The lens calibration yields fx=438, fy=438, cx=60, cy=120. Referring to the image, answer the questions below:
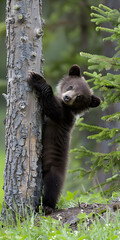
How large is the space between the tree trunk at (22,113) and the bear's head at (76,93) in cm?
98

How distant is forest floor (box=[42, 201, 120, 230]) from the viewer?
4.37 m

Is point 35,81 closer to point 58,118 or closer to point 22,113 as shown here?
point 22,113

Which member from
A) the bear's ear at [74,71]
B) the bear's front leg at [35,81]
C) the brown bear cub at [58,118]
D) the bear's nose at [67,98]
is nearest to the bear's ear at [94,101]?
the brown bear cub at [58,118]

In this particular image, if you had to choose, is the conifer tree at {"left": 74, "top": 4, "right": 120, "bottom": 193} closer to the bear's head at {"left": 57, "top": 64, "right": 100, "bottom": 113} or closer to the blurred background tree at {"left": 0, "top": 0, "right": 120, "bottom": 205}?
the bear's head at {"left": 57, "top": 64, "right": 100, "bottom": 113}

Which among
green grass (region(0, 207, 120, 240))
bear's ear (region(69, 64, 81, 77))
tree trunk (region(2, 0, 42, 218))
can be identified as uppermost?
bear's ear (region(69, 64, 81, 77))

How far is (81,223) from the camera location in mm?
4312

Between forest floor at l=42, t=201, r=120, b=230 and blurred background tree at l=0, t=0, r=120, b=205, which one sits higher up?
blurred background tree at l=0, t=0, r=120, b=205

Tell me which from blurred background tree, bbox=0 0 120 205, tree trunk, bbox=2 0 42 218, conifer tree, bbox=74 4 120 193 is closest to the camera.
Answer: tree trunk, bbox=2 0 42 218

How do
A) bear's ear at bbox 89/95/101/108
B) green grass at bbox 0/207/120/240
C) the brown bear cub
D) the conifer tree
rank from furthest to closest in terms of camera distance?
bear's ear at bbox 89/95/101/108, the conifer tree, the brown bear cub, green grass at bbox 0/207/120/240

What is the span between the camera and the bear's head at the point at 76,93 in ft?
19.6

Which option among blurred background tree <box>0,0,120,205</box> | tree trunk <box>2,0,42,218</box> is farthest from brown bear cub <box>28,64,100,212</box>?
blurred background tree <box>0,0,120,205</box>

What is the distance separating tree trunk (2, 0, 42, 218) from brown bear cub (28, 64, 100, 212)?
0.14 meters

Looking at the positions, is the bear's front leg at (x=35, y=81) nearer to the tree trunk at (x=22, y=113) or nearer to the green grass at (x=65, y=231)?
the tree trunk at (x=22, y=113)

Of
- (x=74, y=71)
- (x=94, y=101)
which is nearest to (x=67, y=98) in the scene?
(x=94, y=101)
